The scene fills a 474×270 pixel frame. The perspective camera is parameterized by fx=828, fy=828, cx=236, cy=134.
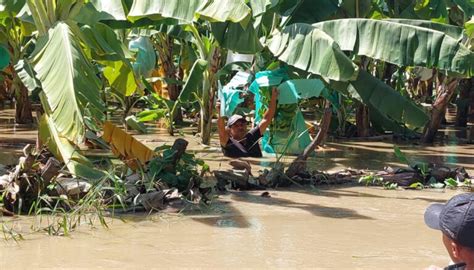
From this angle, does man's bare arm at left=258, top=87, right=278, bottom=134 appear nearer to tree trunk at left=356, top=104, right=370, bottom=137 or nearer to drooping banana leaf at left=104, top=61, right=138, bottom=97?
drooping banana leaf at left=104, top=61, right=138, bottom=97

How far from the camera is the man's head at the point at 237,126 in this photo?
11281 mm

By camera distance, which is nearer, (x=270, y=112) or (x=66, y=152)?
(x=66, y=152)

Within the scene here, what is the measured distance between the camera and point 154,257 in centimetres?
562

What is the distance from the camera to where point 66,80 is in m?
7.07

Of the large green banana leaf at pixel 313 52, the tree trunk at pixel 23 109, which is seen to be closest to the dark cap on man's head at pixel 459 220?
the large green banana leaf at pixel 313 52

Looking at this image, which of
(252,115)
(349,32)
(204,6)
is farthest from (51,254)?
(252,115)

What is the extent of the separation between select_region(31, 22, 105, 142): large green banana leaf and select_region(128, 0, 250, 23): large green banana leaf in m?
0.73

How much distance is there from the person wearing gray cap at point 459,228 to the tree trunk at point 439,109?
38.2ft

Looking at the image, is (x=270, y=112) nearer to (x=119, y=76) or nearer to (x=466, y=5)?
(x=119, y=76)

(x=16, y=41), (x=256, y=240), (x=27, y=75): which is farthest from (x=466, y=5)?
(x=256, y=240)

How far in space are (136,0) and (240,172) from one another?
2061 mm

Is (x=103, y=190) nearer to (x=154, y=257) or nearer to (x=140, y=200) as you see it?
(x=140, y=200)

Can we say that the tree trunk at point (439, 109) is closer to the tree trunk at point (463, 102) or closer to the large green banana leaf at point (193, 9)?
the tree trunk at point (463, 102)

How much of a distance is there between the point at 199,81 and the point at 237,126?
86cm
